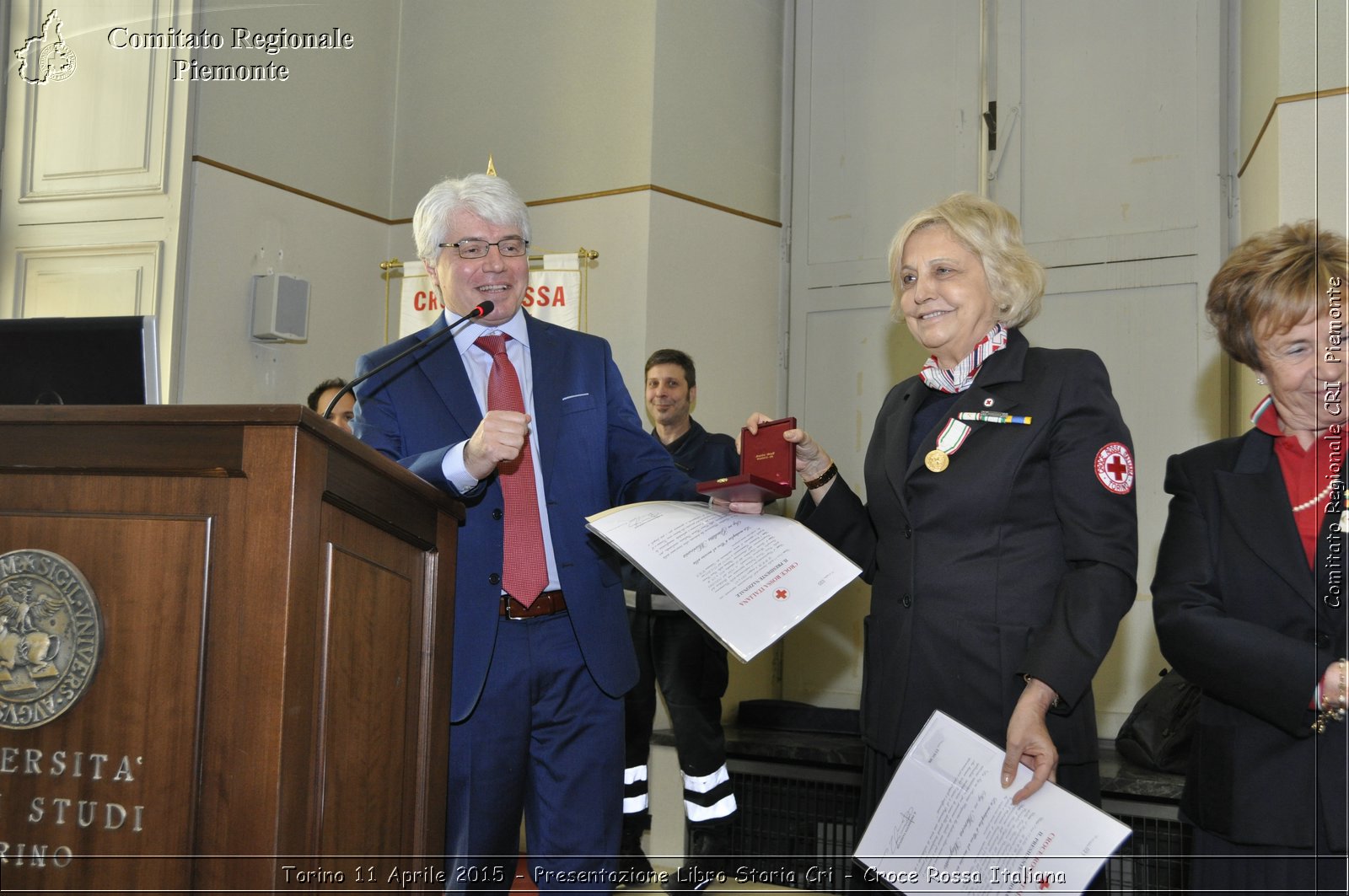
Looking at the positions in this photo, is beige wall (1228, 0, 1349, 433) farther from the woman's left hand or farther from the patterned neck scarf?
the woman's left hand

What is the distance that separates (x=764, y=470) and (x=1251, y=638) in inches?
31.0

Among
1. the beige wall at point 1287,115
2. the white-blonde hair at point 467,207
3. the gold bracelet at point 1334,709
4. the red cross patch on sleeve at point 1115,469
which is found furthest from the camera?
the beige wall at point 1287,115

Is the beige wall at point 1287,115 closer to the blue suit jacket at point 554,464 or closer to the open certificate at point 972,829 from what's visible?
the open certificate at point 972,829

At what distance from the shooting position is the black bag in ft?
12.4

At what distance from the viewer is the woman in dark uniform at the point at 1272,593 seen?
1.50 meters

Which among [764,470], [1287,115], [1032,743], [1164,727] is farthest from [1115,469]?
[1164,727]

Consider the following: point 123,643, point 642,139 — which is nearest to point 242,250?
point 642,139

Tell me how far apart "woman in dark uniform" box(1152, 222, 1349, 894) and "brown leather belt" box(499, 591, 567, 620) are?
994 millimetres

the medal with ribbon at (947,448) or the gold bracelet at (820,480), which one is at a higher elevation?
the medal with ribbon at (947,448)

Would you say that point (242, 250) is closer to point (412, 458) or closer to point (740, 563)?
point (412, 458)

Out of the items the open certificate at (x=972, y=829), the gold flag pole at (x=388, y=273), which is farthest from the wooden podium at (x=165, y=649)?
the gold flag pole at (x=388, y=273)

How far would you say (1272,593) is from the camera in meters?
1.59

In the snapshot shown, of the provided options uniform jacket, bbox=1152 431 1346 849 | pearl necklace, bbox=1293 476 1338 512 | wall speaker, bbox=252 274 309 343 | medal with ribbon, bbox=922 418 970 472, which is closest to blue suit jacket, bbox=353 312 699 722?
medal with ribbon, bbox=922 418 970 472

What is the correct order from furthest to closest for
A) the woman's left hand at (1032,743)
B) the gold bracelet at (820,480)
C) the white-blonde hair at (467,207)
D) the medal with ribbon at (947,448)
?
the white-blonde hair at (467,207) → the gold bracelet at (820,480) → the medal with ribbon at (947,448) → the woman's left hand at (1032,743)
